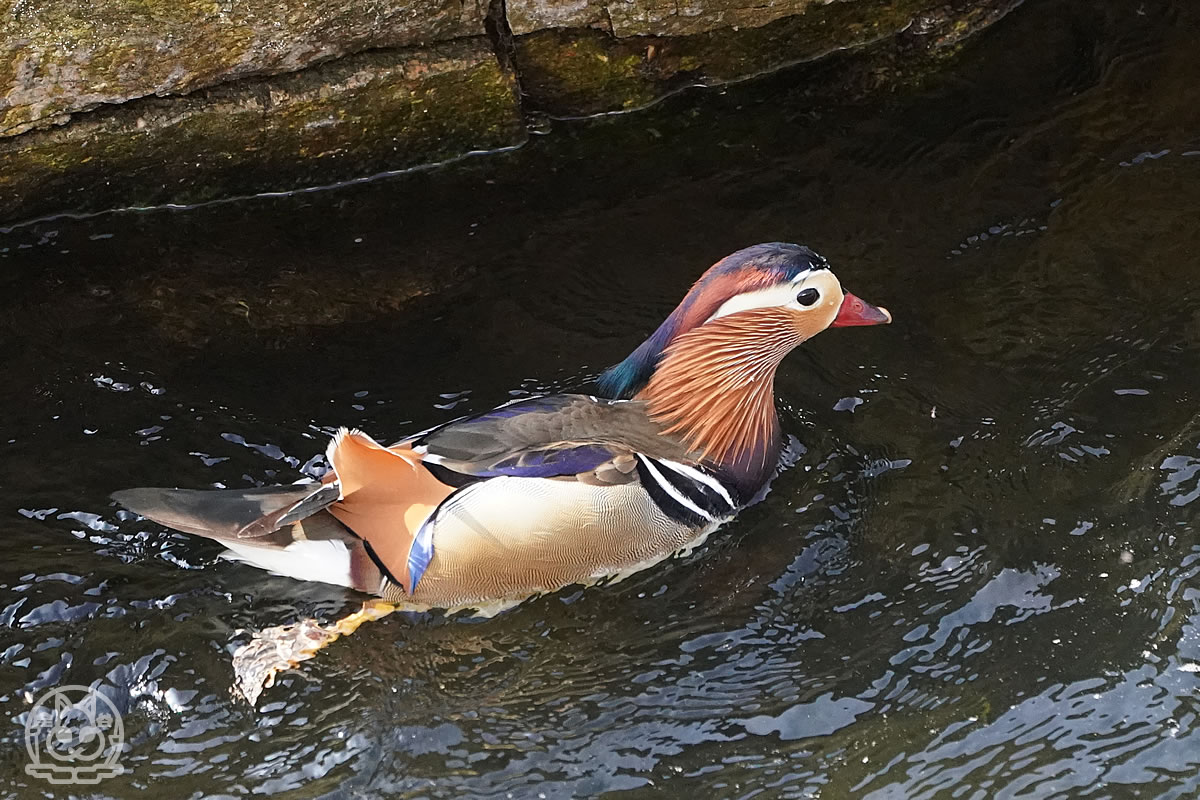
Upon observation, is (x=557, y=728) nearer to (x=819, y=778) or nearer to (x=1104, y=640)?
(x=819, y=778)

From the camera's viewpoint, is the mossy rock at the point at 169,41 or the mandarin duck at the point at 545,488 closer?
the mandarin duck at the point at 545,488

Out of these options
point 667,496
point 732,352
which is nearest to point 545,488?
point 667,496

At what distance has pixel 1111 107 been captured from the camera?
15.6 feet

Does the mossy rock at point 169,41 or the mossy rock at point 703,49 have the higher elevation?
the mossy rock at point 169,41

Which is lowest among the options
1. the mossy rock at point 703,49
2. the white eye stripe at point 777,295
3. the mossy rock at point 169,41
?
the white eye stripe at point 777,295

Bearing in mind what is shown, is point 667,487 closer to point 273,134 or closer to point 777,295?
point 777,295

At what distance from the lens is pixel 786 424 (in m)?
3.88

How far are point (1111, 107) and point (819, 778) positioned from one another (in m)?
3.29

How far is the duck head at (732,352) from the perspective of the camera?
3.44m

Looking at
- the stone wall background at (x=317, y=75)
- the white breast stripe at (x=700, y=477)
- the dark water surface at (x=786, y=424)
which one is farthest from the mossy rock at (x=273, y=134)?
the white breast stripe at (x=700, y=477)

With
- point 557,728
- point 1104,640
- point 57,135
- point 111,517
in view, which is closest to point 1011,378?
point 1104,640

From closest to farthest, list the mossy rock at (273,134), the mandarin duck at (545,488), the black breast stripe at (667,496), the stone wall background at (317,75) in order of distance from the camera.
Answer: the mandarin duck at (545,488)
the black breast stripe at (667,496)
the stone wall background at (317,75)
the mossy rock at (273,134)

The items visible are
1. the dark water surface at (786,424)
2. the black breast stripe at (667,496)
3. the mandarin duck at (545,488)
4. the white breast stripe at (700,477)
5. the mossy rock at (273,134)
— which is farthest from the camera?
the mossy rock at (273,134)

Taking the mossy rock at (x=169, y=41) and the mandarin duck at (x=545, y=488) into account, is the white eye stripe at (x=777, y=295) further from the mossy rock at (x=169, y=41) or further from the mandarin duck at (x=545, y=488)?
the mossy rock at (x=169, y=41)
